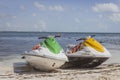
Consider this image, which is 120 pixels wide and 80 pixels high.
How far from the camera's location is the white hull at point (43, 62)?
11.3 meters

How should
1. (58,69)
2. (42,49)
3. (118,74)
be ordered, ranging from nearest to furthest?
(118,74) → (42,49) → (58,69)

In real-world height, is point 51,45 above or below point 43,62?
above

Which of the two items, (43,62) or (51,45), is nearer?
(43,62)

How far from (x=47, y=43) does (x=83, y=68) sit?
2.11 metres

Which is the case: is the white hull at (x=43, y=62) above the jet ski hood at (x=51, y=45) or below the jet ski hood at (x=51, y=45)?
below

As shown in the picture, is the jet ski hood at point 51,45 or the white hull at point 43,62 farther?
the jet ski hood at point 51,45

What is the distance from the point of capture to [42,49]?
11461 mm

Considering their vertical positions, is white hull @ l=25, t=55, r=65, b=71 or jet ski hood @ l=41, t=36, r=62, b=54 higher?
jet ski hood @ l=41, t=36, r=62, b=54

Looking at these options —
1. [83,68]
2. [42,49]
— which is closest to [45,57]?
[42,49]

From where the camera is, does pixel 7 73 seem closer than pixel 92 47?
Yes

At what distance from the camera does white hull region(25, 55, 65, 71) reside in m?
11.3

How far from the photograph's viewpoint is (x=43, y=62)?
1132 centimetres

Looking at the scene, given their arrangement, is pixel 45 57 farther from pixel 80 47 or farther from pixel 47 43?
pixel 80 47

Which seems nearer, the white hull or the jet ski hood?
the white hull
